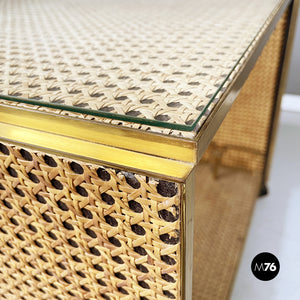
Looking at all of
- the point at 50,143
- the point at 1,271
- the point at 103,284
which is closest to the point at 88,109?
the point at 50,143

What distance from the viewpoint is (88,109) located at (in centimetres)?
39

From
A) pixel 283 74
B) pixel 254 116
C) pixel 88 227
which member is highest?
pixel 88 227

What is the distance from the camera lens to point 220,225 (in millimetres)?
1241

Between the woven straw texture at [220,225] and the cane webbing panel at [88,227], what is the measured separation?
1.77ft

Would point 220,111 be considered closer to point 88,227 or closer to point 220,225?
point 88,227

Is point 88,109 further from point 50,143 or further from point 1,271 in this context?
point 1,271

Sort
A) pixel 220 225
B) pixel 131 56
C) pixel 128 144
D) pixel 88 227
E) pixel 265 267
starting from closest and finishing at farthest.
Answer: pixel 128 144 → pixel 88 227 → pixel 131 56 → pixel 265 267 → pixel 220 225

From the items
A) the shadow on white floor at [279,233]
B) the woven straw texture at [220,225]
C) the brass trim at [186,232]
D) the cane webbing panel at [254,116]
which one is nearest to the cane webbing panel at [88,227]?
the brass trim at [186,232]

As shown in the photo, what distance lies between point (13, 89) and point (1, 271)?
38 centimetres

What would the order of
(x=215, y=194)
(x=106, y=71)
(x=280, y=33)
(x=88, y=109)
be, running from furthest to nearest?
(x=215, y=194) → (x=280, y=33) → (x=106, y=71) → (x=88, y=109)

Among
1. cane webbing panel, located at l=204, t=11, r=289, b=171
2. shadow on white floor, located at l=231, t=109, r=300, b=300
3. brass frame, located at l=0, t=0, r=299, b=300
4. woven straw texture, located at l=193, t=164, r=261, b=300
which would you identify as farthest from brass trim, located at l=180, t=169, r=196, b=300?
cane webbing panel, located at l=204, t=11, r=289, b=171

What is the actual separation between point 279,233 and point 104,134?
3.62 ft

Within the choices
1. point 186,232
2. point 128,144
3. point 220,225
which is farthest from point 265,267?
point 128,144

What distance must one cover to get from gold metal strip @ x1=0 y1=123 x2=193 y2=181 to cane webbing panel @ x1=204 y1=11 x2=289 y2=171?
3.04 feet
